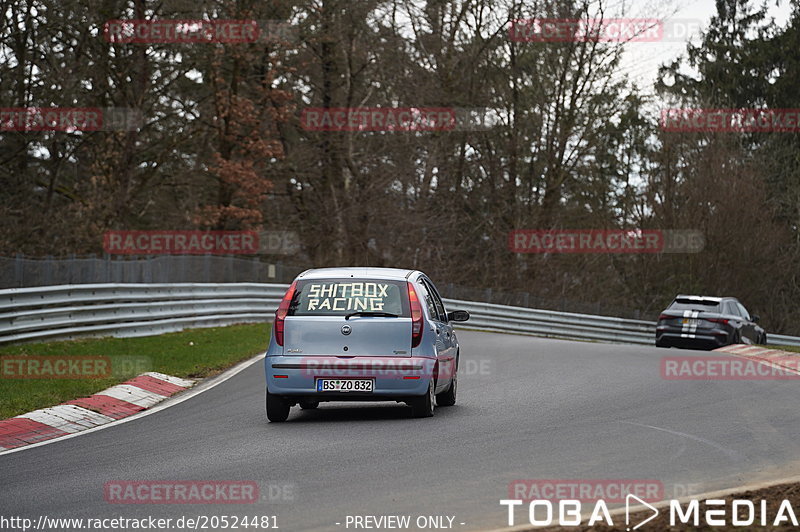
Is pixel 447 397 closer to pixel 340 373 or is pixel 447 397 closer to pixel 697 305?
pixel 340 373

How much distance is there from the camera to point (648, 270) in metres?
48.0

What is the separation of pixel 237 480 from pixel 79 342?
13071mm

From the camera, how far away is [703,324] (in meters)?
28.3

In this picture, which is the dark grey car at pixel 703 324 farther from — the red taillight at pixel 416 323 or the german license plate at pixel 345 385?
the german license plate at pixel 345 385

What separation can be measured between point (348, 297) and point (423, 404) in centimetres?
137

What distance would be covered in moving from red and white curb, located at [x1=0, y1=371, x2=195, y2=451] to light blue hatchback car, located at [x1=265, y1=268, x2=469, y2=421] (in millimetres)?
2056

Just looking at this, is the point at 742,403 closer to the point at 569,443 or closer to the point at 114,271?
the point at 569,443

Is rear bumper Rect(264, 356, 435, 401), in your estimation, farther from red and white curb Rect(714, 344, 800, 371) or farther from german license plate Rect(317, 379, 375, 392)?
red and white curb Rect(714, 344, 800, 371)

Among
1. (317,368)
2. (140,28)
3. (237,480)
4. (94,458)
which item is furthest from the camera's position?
(140,28)

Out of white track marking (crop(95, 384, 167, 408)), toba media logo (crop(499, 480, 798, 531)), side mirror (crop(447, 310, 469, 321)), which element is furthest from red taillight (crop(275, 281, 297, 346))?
toba media logo (crop(499, 480, 798, 531))

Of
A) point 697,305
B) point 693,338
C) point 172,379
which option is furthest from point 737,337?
point 172,379

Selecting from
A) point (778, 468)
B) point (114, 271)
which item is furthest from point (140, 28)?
point (778, 468)

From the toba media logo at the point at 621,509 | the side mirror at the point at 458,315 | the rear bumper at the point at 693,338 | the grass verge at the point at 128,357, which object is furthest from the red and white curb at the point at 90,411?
the rear bumper at the point at 693,338

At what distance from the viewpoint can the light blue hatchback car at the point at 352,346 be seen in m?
12.5
